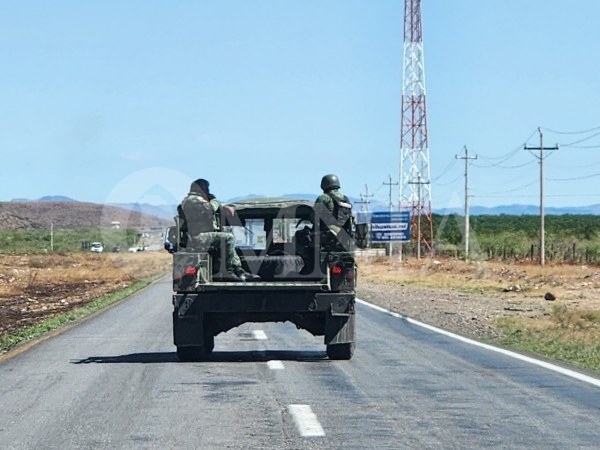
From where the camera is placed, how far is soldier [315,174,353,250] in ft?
55.0

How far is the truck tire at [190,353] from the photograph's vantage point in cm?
1669

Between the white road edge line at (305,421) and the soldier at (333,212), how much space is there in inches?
216

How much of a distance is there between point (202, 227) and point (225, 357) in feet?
6.97

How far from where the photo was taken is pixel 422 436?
9719 millimetres

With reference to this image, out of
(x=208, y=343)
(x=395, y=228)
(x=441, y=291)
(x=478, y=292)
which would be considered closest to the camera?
(x=208, y=343)

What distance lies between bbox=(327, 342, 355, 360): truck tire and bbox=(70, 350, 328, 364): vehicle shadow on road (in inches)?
12.9

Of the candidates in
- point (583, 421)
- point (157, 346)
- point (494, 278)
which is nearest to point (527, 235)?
point (494, 278)

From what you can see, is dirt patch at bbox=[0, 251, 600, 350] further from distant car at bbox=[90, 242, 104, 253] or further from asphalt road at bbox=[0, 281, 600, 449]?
distant car at bbox=[90, 242, 104, 253]

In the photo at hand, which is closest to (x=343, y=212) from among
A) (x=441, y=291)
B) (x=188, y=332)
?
(x=188, y=332)

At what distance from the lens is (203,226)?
54.9ft

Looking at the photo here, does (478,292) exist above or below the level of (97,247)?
below

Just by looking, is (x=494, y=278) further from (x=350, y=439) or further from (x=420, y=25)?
(x=350, y=439)

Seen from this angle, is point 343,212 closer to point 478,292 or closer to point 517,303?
point 517,303

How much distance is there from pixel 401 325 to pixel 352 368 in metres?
9.76
